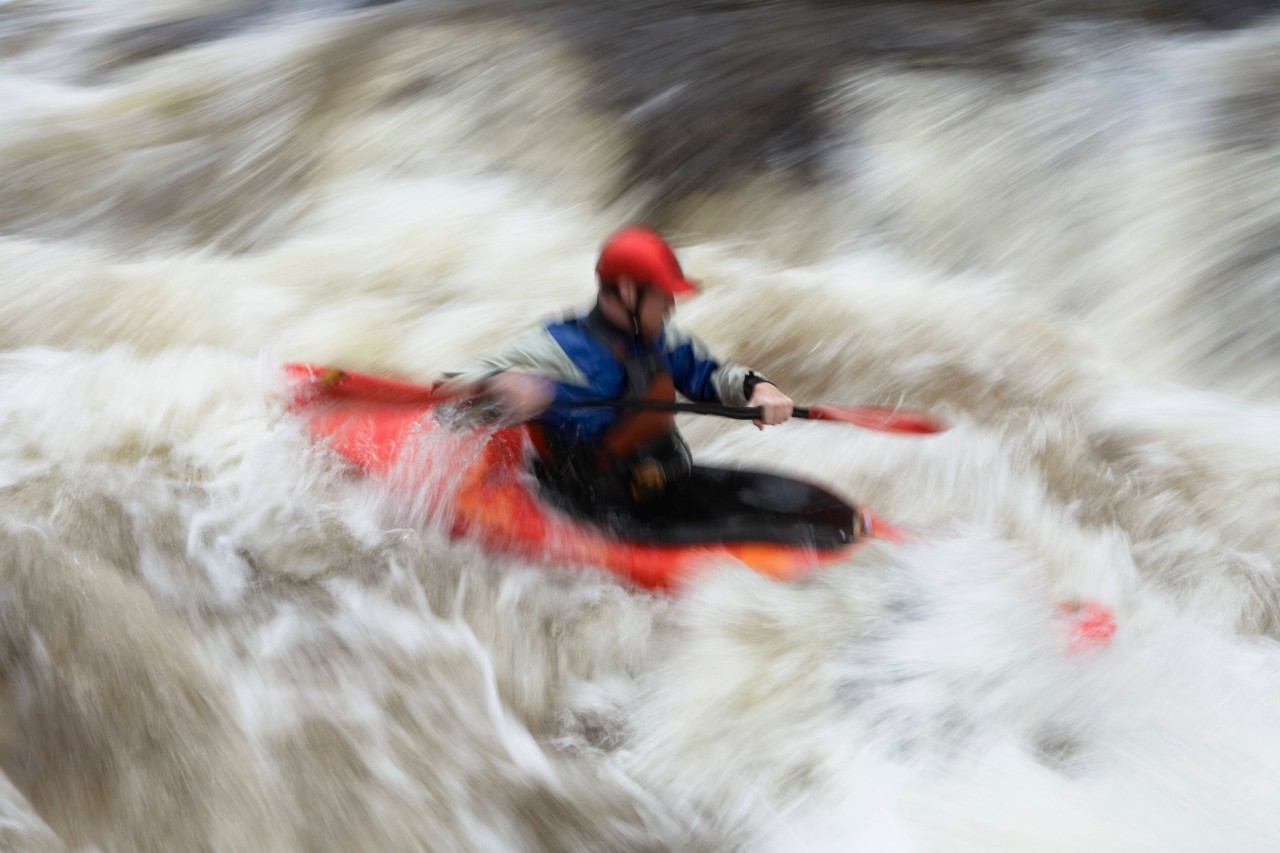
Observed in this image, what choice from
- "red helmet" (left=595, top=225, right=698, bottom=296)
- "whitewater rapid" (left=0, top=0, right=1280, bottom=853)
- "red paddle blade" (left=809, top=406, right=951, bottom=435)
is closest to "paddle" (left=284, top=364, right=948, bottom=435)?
"red paddle blade" (left=809, top=406, right=951, bottom=435)

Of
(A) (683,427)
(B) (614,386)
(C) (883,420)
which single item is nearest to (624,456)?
(B) (614,386)

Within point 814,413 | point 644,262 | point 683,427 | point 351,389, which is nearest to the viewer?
point 644,262

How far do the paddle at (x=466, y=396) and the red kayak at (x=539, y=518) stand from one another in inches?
0.4

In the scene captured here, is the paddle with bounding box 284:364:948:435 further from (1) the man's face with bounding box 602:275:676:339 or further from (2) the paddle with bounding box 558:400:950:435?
(1) the man's face with bounding box 602:275:676:339

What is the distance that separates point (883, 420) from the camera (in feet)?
8.27

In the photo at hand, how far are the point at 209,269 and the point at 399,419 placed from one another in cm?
227

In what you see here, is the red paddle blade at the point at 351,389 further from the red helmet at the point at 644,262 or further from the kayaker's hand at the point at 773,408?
the kayaker's hand at the point at 773,408

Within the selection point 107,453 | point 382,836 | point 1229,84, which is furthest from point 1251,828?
point 1229,84

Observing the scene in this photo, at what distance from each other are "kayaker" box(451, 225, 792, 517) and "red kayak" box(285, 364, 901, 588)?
0.22ft

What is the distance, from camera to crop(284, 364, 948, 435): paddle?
89.1 inches

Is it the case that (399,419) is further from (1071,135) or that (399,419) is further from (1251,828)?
(1071,135)

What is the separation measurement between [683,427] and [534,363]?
3.89 feet

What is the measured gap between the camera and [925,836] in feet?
6.61

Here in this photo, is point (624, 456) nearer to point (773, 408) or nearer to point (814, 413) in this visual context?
point (773, 408)
